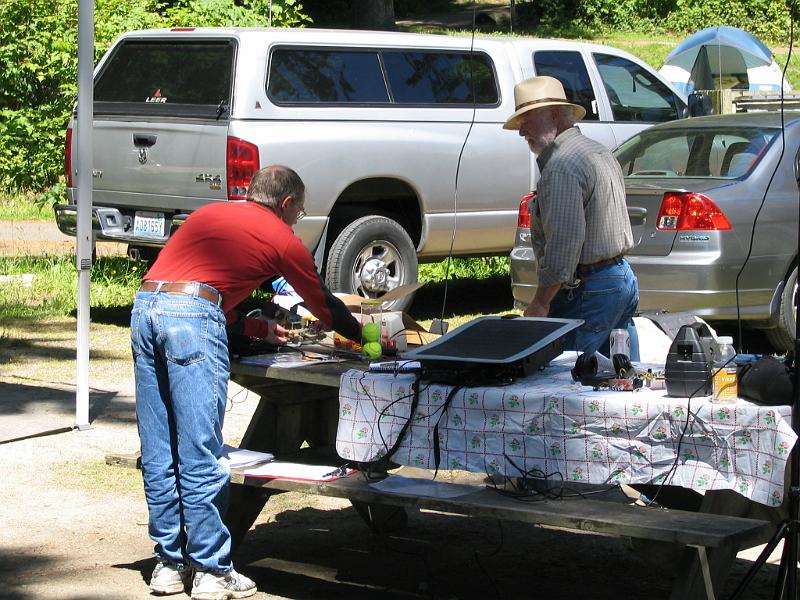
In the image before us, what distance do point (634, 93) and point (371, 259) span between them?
3388 millimetres

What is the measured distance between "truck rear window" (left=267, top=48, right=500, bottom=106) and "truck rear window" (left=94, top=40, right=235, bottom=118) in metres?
0.40

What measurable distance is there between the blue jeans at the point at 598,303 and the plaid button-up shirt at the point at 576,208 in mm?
81

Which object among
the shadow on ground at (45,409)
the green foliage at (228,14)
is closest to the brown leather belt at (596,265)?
the shadow on ground at (45,409)

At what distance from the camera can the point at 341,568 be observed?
5406 millimetres

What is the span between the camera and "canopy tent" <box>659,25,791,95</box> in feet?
61.0

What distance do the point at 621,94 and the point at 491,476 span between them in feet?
26.2

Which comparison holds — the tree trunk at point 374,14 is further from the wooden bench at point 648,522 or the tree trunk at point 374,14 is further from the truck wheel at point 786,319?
the wooden bench at point 648,522

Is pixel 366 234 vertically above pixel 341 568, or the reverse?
pixel 366 234

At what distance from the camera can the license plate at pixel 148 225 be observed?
9.81 m

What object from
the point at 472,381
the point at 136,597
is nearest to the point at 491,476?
the point at 472,381

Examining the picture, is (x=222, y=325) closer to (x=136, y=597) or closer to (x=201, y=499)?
(x=201, y=499)

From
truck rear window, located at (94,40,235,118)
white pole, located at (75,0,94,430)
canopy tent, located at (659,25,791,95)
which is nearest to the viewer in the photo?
white pole, located at (75,0,94,430)

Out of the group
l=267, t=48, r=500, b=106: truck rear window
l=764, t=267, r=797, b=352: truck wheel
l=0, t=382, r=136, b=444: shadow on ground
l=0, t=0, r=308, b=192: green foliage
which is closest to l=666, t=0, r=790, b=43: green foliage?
l=0, t=0, r=308, b=192: green foliage

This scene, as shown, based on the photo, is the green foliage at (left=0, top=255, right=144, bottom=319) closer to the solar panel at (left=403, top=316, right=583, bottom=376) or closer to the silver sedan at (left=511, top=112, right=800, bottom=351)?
the silver sedan at (left=511, top=112, right=800, bottom=351)
